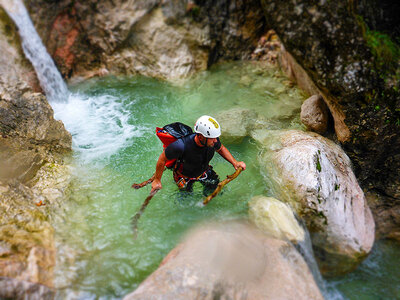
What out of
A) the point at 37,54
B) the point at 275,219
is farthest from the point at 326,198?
the point at 37,54

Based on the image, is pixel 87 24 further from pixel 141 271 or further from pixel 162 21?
pixel 141 271

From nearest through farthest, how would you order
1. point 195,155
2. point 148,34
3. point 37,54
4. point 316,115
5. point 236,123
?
1. point 195,155
2. point 316,115
3. point 236,123
4. point 37,54
5. point 148,34

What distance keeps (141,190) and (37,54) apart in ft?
21.0

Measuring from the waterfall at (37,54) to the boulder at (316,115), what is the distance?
7691 mm

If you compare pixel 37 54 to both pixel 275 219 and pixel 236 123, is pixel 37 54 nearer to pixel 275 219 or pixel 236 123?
pixel 236 123

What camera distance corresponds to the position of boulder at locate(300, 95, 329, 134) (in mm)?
6748

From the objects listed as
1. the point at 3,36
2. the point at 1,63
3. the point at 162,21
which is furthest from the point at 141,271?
the point at 162,21

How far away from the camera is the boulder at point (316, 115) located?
675 centimetres

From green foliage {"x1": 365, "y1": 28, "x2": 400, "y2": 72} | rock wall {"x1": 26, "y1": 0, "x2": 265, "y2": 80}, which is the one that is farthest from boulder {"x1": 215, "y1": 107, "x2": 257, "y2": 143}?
rock wall {"x1": 26, "y1": 0, "x2": 265, "y2": 80}

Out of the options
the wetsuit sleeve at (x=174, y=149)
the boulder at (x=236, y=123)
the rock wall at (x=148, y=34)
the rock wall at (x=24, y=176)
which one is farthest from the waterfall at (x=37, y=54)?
the wetsuit sleeve at (x=174, y=149)

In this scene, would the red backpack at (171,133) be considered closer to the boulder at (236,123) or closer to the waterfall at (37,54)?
the boulder at (236,123)

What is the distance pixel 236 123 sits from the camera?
293 inches

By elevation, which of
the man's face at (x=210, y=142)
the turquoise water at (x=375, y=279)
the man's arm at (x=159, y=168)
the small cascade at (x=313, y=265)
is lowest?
the turquoise water at (x=375, y=279)

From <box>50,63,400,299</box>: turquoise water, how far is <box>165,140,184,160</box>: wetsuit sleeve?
1.37 meters
